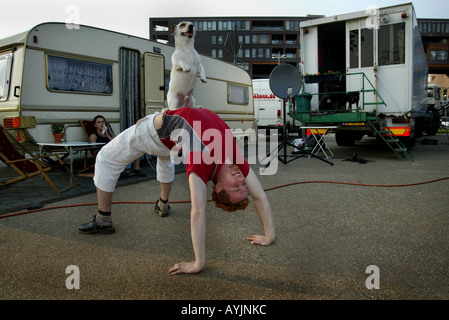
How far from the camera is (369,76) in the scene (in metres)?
9.21

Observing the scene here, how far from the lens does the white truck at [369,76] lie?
8.63 metres

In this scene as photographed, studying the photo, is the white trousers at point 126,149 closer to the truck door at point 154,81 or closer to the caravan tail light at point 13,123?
the caravan tail light at point 13,123

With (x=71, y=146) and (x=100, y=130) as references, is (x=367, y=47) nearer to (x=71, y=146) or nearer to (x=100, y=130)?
(x=100, y=130)

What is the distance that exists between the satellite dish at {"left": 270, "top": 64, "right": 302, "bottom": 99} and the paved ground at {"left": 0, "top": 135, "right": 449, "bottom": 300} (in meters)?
3.73

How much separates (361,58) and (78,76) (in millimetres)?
6965

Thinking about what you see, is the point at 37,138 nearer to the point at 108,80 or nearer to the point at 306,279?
the point at 108,80

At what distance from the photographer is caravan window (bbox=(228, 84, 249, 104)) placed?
1084 centimetres

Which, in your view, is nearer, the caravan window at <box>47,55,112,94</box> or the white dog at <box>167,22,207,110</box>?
the white dog at <box>167,22,207,110</box>

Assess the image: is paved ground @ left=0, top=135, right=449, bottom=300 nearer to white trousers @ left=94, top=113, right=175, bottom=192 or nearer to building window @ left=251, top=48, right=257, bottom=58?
white trousers @ left=94, top=113, right=175, bottom=192

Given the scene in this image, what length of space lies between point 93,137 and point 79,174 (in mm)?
708

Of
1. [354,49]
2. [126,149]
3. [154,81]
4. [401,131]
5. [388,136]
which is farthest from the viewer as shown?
[354,49]

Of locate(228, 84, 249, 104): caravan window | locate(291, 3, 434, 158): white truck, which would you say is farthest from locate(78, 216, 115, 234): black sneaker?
locate(228, 84, 249, 104): caravan window

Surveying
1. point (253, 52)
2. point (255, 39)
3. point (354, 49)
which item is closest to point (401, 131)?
point (354, 49)
